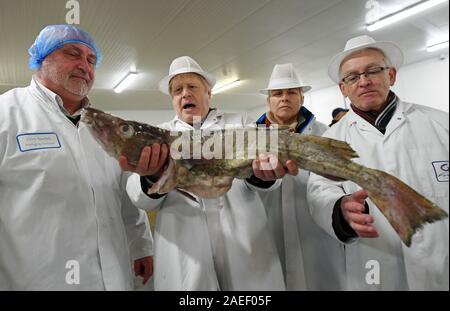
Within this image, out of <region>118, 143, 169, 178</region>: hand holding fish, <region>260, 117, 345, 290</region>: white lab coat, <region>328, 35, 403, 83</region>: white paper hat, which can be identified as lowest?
<region>260, 117, 345, 290</region>: white lab coat

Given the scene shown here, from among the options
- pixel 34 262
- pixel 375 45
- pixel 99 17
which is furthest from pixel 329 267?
pixel 99 17

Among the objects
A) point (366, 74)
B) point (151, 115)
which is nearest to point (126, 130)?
point (151, 115)

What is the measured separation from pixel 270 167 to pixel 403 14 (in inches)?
33.2

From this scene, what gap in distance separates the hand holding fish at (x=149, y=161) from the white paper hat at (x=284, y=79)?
0.53 meters

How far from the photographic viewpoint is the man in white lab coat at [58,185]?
79 centimetres

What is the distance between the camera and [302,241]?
1.06 metres

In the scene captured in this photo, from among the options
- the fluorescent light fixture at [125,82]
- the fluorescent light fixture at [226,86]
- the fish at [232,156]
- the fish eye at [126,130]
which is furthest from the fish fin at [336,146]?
the fluorescent light fixture at [125,82]

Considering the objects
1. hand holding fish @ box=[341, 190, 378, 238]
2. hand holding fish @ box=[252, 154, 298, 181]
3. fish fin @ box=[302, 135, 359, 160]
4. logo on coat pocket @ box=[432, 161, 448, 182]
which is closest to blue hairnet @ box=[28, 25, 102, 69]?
hand holding fish @ box=[252, 154, 298, 181]

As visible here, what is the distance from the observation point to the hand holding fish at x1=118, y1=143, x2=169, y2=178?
741 mm

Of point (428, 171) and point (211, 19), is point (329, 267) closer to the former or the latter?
point (428, 171)

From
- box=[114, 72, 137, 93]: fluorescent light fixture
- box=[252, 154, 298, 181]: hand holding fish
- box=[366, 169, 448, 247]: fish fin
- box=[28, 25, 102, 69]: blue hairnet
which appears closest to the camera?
box=[366, 169, 448, 247]: fish fin

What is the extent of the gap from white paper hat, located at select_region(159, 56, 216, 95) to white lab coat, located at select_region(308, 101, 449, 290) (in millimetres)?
568

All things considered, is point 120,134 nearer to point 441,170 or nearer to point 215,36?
point 215,36

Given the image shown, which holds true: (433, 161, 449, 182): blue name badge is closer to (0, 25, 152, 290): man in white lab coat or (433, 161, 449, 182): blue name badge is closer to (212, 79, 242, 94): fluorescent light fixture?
(212, 79, 242, 94): fluorescent light fixture
